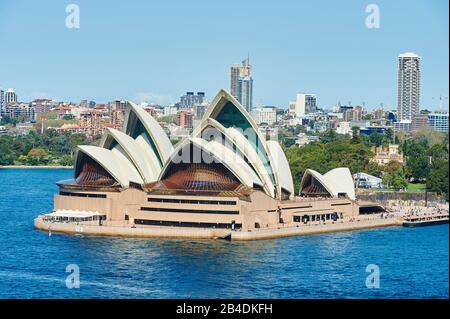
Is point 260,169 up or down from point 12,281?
up

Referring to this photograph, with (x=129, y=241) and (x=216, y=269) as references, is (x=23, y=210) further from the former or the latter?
(x=216, y=269)

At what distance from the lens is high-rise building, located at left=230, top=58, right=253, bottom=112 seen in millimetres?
119375

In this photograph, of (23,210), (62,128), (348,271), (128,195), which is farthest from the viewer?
(62,128)

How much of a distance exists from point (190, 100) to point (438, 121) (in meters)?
44.7

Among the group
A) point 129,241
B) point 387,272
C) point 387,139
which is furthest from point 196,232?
point 387,139

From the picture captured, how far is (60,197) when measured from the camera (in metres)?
35.0

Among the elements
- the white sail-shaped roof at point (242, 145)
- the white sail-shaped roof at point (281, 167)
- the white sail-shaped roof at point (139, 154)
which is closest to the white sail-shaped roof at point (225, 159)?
the white sail-shaped roof at point (242, 145)

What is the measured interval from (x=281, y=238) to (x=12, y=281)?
10547mm

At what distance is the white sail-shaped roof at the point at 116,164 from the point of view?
1359 inches

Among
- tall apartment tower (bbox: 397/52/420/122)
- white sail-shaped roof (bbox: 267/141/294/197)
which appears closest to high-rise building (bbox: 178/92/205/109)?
tall apartment tower (bbox: 397/52/420/122)

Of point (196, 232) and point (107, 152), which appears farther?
point (107, 152)

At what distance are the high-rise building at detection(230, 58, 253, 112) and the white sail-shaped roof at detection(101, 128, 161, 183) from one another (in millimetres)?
82008

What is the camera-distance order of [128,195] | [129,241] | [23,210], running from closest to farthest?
1. [129,241]
2. [128,195]
3. [23,210]

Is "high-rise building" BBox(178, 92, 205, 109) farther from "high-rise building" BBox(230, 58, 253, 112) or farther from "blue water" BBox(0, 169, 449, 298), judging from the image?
"blue water" BBox(0, 169, 449, 298)
